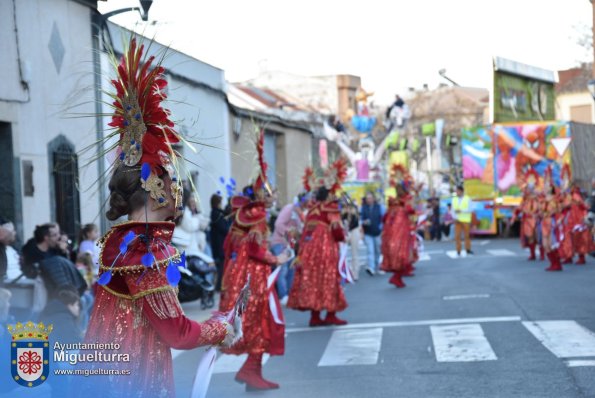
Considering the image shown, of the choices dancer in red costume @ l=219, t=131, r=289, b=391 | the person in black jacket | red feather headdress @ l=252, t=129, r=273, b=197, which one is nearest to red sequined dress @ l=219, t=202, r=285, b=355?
dancer in red costume @ l=219, t=131, r=289, b=391

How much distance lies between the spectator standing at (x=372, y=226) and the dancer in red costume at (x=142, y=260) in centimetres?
1811

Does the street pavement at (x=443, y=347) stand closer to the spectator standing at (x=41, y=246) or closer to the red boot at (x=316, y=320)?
the red boot at (x=316, y=320)

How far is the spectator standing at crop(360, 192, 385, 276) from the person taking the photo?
904 inches

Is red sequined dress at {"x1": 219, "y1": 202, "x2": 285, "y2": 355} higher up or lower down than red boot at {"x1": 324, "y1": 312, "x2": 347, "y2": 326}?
higher up

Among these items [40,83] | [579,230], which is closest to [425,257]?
[579,230]

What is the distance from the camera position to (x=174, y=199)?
15.9 ft

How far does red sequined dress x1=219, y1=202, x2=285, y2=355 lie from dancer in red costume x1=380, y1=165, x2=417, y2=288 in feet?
30.3

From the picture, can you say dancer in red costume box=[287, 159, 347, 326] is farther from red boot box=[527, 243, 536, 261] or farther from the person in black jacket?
red boot box=[527, 243, 536, 261]

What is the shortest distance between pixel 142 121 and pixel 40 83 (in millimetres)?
11267

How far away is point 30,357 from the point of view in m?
5.40

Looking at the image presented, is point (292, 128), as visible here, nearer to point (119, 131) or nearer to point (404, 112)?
point (404, 112)

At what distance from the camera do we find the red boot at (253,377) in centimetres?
921

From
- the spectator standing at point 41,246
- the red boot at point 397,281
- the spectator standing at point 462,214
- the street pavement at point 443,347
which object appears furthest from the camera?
the spectator standing at point 462,214

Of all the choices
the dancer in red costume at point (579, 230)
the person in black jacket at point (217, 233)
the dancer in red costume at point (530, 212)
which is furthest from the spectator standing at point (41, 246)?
the dancer in red costume at point (530, 212)
